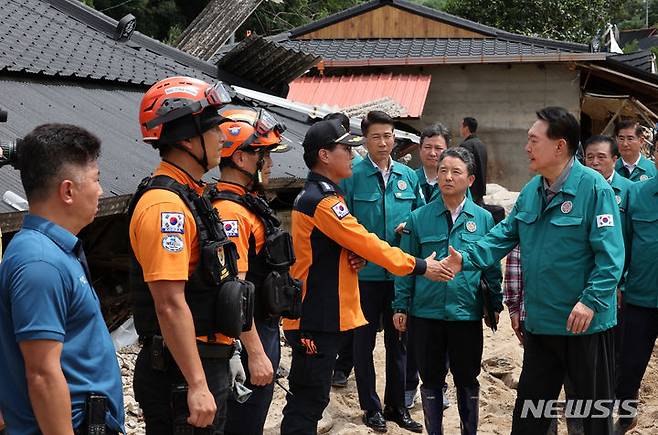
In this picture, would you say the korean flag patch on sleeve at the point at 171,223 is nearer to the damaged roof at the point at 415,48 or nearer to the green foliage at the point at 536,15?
the damaged roof at the point at 415,48

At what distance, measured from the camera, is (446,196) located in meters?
5.77

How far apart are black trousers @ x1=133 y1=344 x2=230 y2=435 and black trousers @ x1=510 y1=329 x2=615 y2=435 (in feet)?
6.49

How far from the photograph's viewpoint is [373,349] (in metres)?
6.58

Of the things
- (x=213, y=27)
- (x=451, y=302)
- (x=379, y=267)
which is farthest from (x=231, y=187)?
(x=213, y=27)

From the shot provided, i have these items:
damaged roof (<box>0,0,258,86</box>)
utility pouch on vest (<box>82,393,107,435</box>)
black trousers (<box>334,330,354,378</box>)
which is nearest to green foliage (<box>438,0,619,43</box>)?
damaged roof (<box>0,0,258,86</box>)

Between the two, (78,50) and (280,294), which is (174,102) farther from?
(78,50)

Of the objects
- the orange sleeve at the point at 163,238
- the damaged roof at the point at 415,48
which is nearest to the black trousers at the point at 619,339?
the orange sleeve at the point at 163,238

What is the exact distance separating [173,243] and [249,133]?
1365 mm

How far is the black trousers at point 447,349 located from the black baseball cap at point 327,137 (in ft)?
4.55

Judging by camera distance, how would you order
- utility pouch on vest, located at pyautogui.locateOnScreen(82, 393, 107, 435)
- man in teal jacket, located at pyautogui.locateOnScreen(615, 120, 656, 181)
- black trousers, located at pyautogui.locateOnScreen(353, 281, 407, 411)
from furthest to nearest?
1. man in teal jacket, located at pyautogui.locateOnScreen(615, 120, 656, 181)
2. black trousers, located at pyautogui.locateOnScreen(353, 281, 407, 411)
3. utility pouch on vest, located at pyautogui.locateOnScreen(82, 393, 107, 435)

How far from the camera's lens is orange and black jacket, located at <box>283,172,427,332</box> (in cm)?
500

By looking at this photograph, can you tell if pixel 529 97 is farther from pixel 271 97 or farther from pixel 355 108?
pixel 271 97

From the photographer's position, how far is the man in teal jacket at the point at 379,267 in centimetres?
645

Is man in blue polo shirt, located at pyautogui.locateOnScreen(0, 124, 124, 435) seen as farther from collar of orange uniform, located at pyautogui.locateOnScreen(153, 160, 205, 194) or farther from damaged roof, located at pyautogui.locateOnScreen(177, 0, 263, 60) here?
damaged roof, located at pyautogui.locateOnScreen(177, 0, 263, 60)
